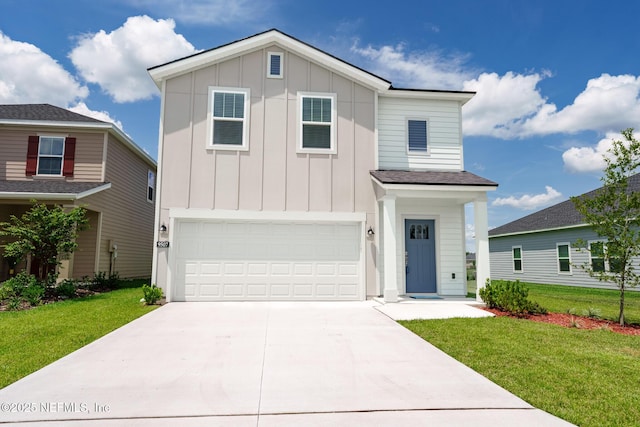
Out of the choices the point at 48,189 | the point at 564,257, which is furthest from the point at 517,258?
the point at 48,189

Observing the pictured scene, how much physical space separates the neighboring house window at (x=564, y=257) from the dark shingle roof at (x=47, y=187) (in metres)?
19.8

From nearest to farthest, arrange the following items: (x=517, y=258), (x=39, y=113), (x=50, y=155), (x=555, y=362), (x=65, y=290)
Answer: (x=555, y=362) < (x=65, y=290) < (x=50, y=155) < (x=39, y=113) < (x=517, y=258)

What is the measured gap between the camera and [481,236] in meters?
9.84

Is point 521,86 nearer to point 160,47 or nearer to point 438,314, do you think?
point 438,314

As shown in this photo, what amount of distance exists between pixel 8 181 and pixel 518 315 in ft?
54.2

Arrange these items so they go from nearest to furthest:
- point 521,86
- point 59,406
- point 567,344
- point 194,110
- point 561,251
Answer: point 59,406 < point 567,344 < point 194,110 < point 521,86 < point 561,251

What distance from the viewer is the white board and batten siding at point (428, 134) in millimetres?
11078

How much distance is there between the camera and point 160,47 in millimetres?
12453

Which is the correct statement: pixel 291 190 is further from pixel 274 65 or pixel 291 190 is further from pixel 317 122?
pixel 274 65

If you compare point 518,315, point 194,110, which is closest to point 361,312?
point 518,315

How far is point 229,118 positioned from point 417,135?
5715 mm

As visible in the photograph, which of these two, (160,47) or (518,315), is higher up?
(160,47)

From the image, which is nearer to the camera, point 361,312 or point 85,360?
point 85,360

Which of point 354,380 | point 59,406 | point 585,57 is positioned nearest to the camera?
point 59,406
